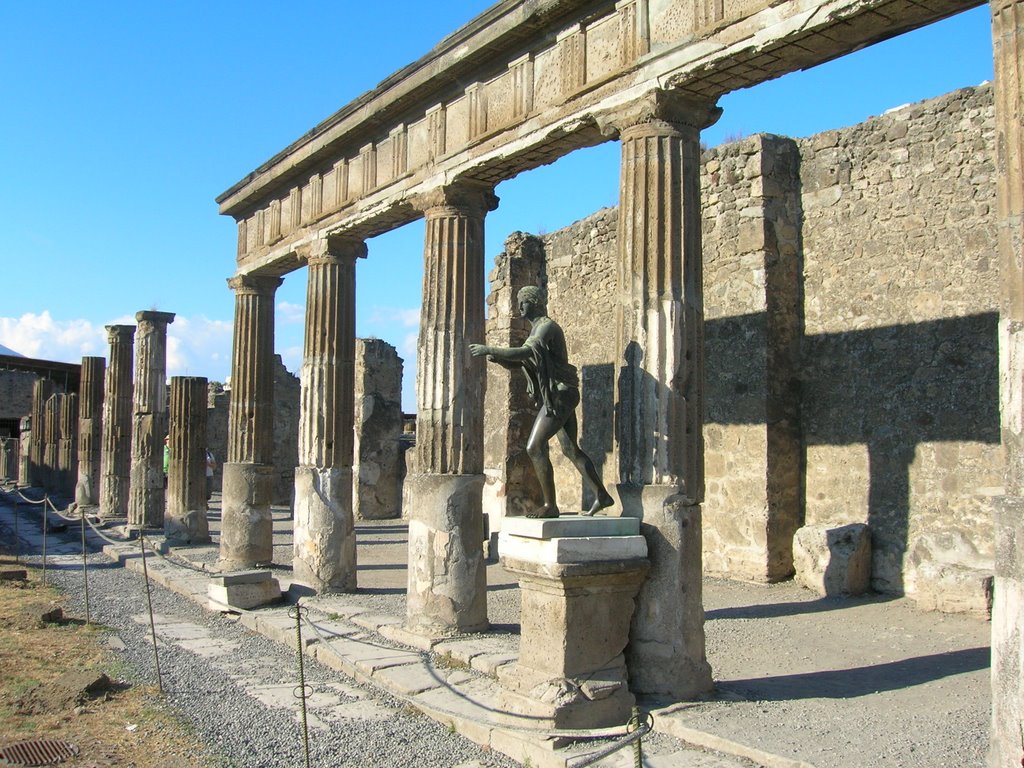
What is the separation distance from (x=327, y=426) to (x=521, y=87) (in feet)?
15.2

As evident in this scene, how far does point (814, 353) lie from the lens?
10.4 meters

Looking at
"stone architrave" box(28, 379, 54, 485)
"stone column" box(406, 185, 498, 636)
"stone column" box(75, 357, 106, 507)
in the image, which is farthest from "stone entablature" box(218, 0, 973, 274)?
"stone architrave" box(28, 379, 54, 485)

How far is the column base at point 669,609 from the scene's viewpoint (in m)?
5.83

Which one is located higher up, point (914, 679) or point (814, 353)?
point (814, 353)

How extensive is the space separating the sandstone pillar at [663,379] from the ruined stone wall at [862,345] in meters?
3.87

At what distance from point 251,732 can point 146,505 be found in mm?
12223

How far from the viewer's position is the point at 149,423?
17.2 meters

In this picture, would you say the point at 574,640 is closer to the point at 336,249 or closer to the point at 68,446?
the point at 336,249

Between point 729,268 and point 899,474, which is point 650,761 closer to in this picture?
point 899,474

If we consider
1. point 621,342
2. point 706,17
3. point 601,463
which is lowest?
point 601,463

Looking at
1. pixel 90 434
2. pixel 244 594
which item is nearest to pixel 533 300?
pixel 244 594

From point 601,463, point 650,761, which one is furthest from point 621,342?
point 601,463

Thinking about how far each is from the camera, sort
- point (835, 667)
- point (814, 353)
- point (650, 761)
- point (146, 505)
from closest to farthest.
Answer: point (650, 761) < point (835, 667) < point (814, 353) < point (146, 505)

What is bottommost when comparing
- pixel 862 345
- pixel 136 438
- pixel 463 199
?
pixel 136 438
